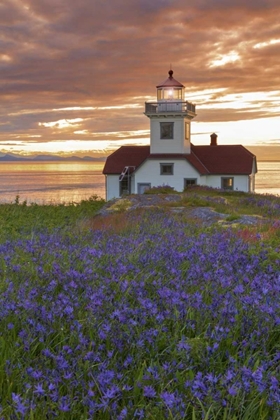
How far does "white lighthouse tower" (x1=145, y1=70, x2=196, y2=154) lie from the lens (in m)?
44.3

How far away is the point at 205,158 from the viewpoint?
48062 mm

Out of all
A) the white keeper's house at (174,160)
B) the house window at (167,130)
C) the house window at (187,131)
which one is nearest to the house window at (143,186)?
the white keeper's house at (174,160)

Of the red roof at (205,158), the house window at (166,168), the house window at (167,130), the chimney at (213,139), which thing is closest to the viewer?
the house window at (167,130)

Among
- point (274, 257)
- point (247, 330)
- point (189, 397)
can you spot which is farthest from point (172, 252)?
point (189, 397)

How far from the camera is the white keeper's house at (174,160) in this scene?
147 ft

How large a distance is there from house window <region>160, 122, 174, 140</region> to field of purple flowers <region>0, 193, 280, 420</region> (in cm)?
4069

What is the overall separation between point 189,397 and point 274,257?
395cm

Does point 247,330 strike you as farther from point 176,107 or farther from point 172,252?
point 176,107

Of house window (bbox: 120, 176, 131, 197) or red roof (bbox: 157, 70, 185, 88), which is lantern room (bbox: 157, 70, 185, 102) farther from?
house window (bbox: 120, 176, 131, 197)

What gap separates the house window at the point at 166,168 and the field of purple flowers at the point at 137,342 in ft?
133

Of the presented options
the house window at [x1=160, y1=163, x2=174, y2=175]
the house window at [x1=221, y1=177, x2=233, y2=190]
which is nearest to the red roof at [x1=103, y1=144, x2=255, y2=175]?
the house window at [x1=221, y1=177, x2=233, y2=190]

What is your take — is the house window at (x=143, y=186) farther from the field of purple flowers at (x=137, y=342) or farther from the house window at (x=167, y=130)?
the field of purple flowers at (x=137, y=342)

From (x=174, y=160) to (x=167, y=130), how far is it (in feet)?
9.59

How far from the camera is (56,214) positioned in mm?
19016
